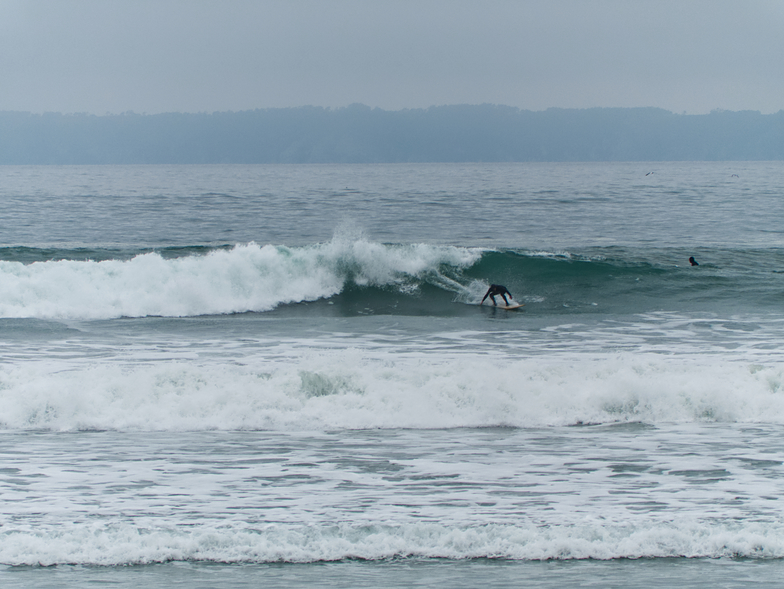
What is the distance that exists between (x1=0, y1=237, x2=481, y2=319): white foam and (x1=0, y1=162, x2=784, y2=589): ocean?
0.09 m

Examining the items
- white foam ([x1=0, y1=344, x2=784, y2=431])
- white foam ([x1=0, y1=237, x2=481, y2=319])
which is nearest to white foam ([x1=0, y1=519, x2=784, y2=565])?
white foam ([x1=0, y1=344, x2=784, y2=431])

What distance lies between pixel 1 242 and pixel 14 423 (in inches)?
914

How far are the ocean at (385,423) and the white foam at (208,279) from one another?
94mm

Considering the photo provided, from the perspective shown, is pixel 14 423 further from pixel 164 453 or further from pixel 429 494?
pixel 429 494

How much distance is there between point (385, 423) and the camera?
371 inches

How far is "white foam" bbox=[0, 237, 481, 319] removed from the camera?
17203 mm

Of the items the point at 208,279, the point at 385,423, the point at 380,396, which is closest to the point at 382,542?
the point at 385,423

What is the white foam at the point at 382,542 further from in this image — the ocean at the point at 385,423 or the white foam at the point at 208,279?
Answer: the white foam at the point at 208,279

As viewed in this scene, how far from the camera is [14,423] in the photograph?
9164 mm

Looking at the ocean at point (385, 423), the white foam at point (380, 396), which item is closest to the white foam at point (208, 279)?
the ocean at point (385, 423)

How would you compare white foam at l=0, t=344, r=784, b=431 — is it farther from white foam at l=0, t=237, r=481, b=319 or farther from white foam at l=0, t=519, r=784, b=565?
white foam at l=0, t=237, r=481, b=319

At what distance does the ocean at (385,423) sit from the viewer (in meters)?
5.36

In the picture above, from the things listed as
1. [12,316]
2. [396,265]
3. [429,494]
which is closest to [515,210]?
[396,265]

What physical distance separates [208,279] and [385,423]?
10.8 metres
